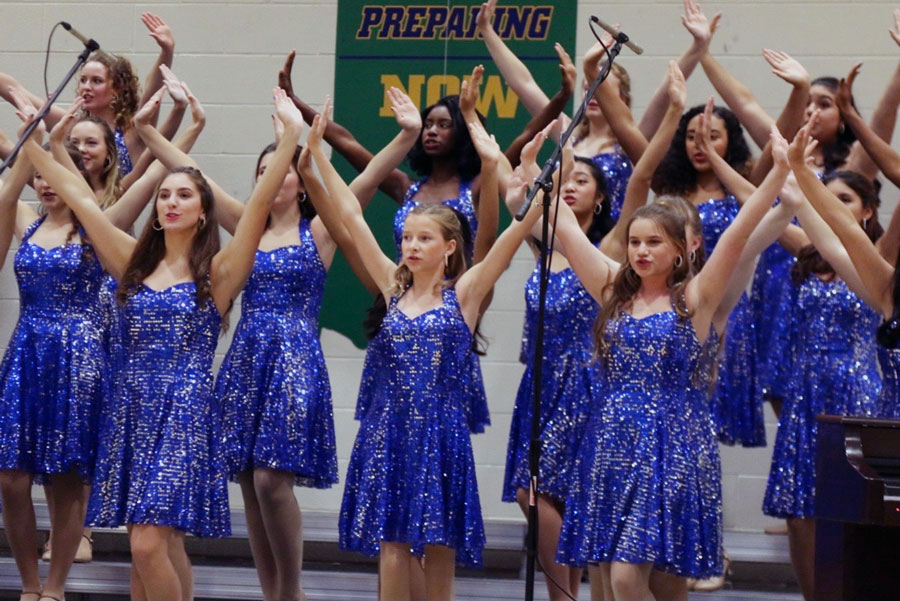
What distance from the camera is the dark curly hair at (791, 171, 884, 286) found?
3.85 metres

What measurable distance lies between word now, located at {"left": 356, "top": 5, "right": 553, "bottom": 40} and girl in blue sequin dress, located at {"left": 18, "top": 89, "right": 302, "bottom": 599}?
181cm

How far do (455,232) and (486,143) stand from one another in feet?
0.84

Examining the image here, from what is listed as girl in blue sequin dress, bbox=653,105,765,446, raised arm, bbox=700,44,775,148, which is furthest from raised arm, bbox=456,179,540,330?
raised arm, bbox=700,44,775,148

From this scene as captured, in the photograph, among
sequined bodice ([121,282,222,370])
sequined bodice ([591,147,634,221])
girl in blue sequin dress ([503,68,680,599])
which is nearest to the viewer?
sequined bodice ([121,282,222,370])

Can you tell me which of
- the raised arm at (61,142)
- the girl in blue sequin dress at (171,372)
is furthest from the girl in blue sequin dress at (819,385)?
the raised arm at (61,142)

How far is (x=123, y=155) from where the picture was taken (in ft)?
15.7

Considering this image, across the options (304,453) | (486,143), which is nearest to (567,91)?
(486,143)

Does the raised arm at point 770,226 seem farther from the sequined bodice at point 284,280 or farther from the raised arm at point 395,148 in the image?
the sequined bodice at point 284,280

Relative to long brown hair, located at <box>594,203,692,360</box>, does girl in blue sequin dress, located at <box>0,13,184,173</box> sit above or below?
above

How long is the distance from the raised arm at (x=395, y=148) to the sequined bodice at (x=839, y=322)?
1287mm

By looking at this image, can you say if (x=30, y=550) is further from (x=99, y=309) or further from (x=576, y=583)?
(x=576, y=583)

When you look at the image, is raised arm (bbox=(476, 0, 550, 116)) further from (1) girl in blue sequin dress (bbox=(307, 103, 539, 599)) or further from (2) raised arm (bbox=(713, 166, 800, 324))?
(2) raised arm (bbox=(713, 166, 800, 324))

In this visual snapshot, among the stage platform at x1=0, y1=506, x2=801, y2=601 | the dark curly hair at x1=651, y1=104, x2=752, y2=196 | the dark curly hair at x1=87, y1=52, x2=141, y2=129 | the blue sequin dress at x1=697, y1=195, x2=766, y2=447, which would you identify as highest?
the dark curly hair at x1=87, y1=52, x2=141, y2=129

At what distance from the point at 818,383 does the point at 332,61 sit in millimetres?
2505
